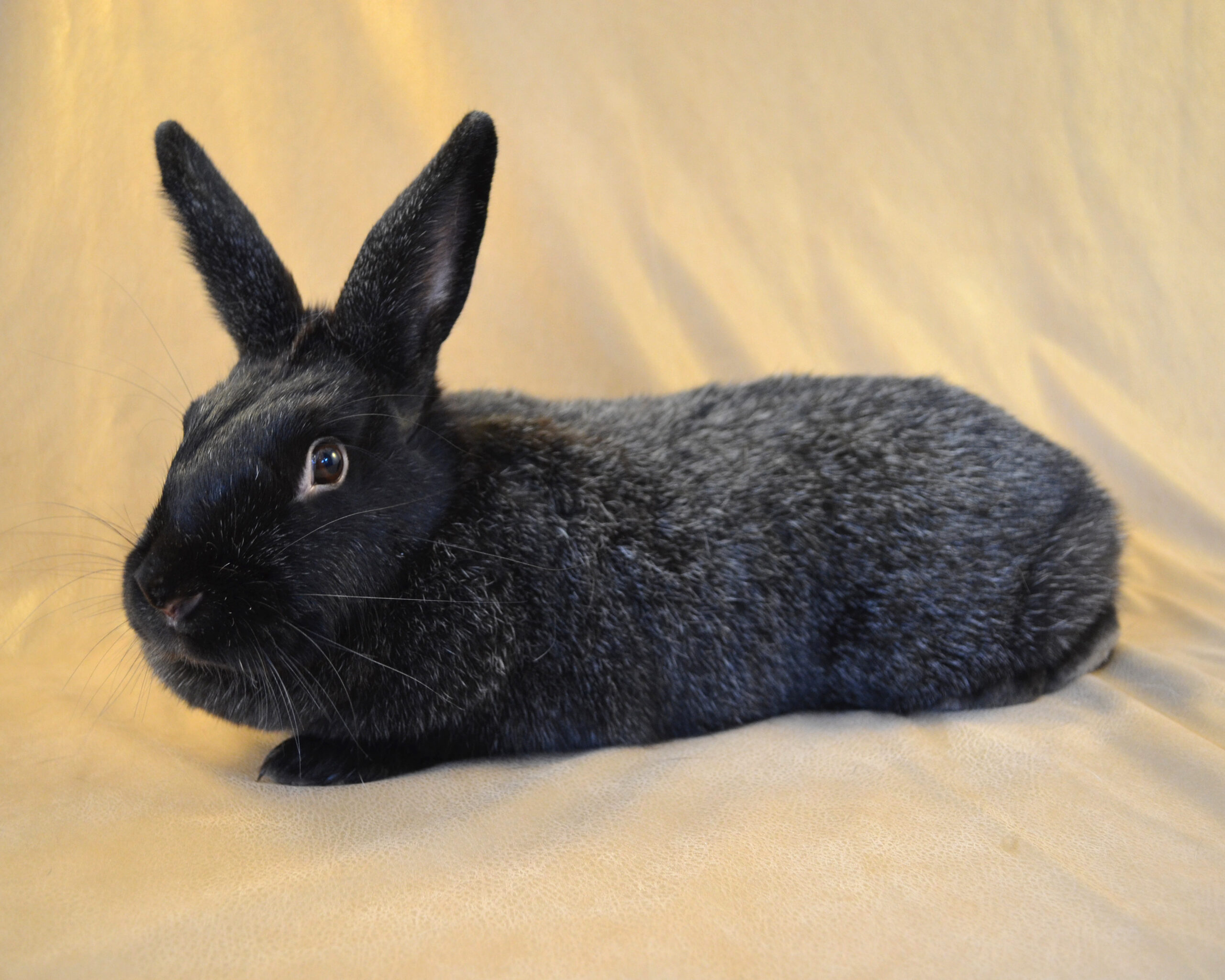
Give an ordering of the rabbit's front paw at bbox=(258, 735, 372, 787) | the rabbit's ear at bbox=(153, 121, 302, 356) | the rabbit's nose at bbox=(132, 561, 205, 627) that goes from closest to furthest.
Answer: the rabbit's nose at bbox=(132, 561, 205, 627) < the rabbit's front paw at bbox=(258, 735, 372, 787) < the rabbit's ear at bbox=(153, 121, 302, 356)

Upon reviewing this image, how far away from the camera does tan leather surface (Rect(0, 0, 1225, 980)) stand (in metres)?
1.88

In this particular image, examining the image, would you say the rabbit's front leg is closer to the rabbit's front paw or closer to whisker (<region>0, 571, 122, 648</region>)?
the rabbit's front paw

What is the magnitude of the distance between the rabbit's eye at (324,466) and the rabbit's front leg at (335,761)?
58 cm

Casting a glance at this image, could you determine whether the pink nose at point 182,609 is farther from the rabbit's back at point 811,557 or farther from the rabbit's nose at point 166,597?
the rabbit's back at point 811,557

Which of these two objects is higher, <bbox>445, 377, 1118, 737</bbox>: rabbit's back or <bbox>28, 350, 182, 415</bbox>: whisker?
<bbox>445, 377, 1118, 737</bbox>: rabbit's back

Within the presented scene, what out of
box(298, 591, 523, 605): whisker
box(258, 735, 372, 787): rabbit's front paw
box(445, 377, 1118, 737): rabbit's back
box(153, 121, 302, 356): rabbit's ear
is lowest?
box(258, 735, 372, 787): rabbit's front paw

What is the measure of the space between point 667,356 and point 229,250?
2112 mm

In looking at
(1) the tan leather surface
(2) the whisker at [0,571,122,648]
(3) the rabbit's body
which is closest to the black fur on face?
(3) the rabbit's body

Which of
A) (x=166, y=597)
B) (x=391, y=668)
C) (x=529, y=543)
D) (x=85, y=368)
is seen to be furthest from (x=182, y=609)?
(x=85, y=368)

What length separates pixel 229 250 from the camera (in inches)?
96.5

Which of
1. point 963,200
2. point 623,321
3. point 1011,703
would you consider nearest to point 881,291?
point 963,200

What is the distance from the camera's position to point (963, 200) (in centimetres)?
439

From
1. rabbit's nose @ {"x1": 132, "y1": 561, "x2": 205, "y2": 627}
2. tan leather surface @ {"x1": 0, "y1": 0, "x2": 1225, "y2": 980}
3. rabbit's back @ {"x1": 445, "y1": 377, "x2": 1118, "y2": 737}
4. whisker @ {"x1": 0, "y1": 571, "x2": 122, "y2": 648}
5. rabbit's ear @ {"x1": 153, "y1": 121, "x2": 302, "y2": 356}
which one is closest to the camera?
tan leather surface @ {"x1": 0, "y1": 0, "x2": 1225, "y2": 980}

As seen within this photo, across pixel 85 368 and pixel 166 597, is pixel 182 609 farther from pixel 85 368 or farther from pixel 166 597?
pixel 85 368
